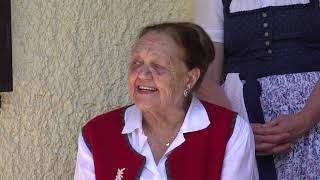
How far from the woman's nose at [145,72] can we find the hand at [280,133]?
0.49 meters

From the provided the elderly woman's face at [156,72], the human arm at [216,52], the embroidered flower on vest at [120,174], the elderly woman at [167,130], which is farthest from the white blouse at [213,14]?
the embroidered flower on vest at [120,174]

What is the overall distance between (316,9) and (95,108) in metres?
0.99

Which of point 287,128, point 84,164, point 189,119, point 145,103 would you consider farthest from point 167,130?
point 287,128

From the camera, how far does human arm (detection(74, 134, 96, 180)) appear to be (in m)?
2.67

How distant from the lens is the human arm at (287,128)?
107 inches

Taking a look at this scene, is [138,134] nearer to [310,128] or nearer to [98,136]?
[98,136]

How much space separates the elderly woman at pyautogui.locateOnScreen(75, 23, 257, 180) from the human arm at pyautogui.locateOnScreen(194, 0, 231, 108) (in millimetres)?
138

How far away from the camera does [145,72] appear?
258 cm

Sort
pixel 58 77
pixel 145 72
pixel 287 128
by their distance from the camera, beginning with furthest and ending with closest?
pixel 58 77 < pixel 287 128 < pixel 145 72

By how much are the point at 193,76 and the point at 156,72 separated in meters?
0.19

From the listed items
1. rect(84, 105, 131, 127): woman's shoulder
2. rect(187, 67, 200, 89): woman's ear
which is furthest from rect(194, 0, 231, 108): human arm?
rect(84, 105, 131, 127): woman's shoulder

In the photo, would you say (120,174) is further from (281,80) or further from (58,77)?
(281,80)

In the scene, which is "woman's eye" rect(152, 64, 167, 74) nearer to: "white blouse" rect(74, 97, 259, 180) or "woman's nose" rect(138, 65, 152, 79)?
"woman's nose" rect(138, 65, 152, 79)

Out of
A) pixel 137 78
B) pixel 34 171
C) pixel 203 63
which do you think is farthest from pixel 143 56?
pixel 34 171
